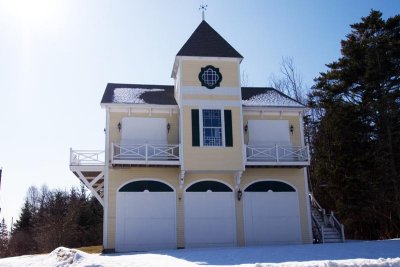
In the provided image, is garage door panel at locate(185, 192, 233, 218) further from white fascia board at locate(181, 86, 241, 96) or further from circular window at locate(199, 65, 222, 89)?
circular window at locate(199, 65, 222, 89)

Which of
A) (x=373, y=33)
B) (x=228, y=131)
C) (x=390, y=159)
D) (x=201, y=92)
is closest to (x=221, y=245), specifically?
(x=228, y=131)

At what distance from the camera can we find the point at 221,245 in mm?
20594

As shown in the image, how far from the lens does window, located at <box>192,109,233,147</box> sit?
68.0 ft

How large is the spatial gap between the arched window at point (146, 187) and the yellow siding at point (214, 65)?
505 cm

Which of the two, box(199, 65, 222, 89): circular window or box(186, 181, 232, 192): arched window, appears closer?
box(186, 181, 232, 192): arched window

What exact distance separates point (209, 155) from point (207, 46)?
5.75 m

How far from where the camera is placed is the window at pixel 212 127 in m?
20.7

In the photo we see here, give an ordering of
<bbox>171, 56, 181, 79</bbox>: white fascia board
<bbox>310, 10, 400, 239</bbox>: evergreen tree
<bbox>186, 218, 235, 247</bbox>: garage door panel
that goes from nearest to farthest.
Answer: <bbox>186, 218, 235, 247</bbox>: garage door panel, <bbox>171, 56, 181, 79</bbox>: white fascia board, <bbox>310, 10, 400, 239</bbox>: evergreen tree

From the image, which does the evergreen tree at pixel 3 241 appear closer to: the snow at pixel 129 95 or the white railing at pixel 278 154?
the snow at pixel 129 95

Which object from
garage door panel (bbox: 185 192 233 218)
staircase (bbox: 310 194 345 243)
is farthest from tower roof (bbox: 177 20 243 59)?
staircase (bbox: 310 194 345 243)

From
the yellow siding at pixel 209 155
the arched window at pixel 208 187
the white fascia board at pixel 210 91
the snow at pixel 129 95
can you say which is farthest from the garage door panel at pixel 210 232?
the snow at pixel 129 95

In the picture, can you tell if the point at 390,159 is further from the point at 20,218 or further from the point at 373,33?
the point at 20,218

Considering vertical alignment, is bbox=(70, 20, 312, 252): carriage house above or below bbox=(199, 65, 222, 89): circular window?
below

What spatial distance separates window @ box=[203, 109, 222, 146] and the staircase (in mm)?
6716
